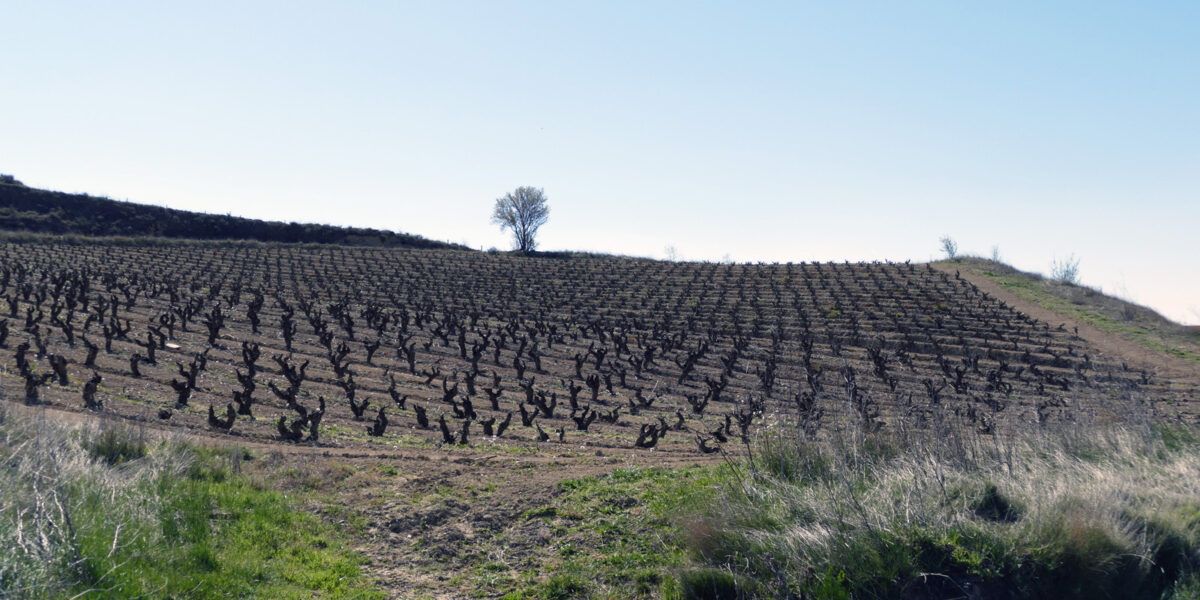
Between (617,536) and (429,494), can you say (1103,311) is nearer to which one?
(617,536)

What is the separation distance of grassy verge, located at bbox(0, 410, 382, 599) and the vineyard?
3307 millimetres

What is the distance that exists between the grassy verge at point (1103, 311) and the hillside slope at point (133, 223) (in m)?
46.8

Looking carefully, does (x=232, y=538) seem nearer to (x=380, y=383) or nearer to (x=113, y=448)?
(x=113, y=448)

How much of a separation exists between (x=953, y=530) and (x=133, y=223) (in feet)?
209

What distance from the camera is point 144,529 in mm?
6211

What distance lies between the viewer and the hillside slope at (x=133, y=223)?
54000 millimetres

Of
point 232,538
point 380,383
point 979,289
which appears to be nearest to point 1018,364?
point 979,289

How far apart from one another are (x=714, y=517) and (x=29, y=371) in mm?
12440

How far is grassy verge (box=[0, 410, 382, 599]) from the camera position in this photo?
5207mm

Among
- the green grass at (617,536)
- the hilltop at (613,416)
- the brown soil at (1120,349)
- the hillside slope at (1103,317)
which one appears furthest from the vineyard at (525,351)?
the hillside slope at (1103,317)

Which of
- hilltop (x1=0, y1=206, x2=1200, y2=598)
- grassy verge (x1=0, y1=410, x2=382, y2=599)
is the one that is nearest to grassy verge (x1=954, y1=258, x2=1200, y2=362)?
A: hilltop (x1=0, y1=206, x2=1200, y2=598)

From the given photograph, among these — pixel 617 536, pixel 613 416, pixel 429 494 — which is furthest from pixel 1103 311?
pixel 429 494

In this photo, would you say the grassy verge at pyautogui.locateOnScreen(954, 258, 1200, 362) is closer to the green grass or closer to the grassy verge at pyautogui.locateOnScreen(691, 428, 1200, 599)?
the grassy verge at pyautogui.locateOnScreen(691, 428, 1200, 599)

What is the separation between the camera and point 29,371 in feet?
43.5
